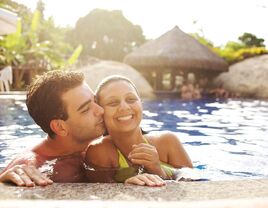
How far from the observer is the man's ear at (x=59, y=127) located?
292cm

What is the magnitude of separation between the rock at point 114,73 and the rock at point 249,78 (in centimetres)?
483

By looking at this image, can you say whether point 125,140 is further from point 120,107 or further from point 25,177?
point 25,177

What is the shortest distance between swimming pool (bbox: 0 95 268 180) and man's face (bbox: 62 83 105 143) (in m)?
1.17

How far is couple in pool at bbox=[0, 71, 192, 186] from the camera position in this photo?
9.33 feet

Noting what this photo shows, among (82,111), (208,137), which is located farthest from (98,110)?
(208,137)

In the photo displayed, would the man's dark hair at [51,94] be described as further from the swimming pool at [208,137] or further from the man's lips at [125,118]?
the swimming pool at [208,137]

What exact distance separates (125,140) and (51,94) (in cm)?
68

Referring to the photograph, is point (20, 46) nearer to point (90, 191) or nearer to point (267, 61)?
point (267, 61)

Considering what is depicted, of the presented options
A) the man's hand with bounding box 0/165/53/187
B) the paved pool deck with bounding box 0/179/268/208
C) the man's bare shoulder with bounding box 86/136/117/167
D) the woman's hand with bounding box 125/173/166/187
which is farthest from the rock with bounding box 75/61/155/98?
the paved pool deck with bounding box 0/179/268/208

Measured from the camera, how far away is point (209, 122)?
877 cm

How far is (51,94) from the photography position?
2816 mm

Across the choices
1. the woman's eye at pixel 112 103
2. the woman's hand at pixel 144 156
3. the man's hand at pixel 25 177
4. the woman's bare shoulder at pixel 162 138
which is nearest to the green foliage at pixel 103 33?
the woman's bare shoulder at pixel 162 138

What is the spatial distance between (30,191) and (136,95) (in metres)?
1.35

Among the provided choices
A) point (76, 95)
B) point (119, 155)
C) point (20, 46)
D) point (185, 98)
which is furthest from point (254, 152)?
point (20, 46)
